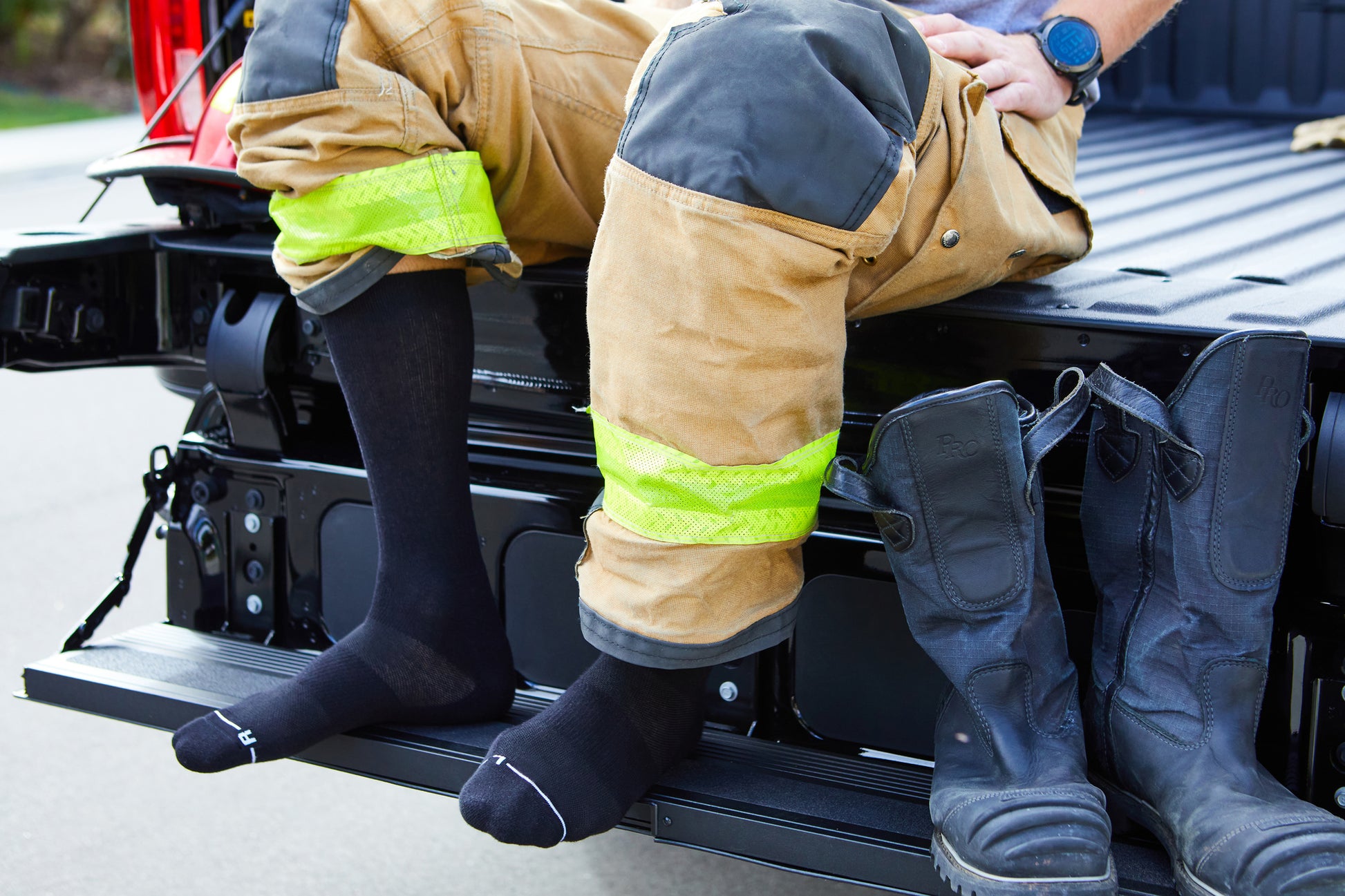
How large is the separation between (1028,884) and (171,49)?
1758 millimetres

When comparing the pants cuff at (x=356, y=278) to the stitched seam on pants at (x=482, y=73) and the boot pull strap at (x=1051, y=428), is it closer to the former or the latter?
the stitched seam on pants at (x=482, y=73)

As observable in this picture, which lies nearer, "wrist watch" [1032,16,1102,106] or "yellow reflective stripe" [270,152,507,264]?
"yellow reflective stripe" [270,152,507,264]

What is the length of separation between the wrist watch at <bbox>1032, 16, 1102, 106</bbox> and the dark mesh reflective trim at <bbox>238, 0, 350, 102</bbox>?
855 millimetres

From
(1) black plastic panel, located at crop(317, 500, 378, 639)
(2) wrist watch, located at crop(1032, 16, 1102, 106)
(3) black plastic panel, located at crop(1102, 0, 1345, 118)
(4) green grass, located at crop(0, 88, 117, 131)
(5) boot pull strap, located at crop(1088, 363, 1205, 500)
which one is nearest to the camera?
(5) boot pull strap, located at crop(1088, 363, 1205, 500)

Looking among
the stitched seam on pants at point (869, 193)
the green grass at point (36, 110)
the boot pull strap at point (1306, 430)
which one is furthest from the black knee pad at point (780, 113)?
the green grass at point (36, 110)

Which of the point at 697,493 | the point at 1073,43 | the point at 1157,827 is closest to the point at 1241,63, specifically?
the point at 1073,43

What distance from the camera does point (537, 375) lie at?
5.81 feet

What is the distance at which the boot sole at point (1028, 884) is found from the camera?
1.21 m

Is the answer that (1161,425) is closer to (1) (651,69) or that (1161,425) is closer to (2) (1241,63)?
(1) (651,69)

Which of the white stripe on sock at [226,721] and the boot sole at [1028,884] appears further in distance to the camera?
the white stripe on sock at [226,721]

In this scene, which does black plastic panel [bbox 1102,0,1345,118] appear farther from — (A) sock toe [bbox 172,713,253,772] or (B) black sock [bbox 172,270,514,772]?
(A) sock toe [bbox 172,713,253,772]

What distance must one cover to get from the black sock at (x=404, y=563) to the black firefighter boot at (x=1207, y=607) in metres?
0.69

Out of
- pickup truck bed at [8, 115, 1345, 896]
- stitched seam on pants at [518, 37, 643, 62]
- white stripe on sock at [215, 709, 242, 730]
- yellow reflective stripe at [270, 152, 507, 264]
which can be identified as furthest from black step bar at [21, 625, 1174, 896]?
stitched seam on pants at [518, 37, 643, 62]

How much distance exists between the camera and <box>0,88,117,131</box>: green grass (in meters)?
14.3
